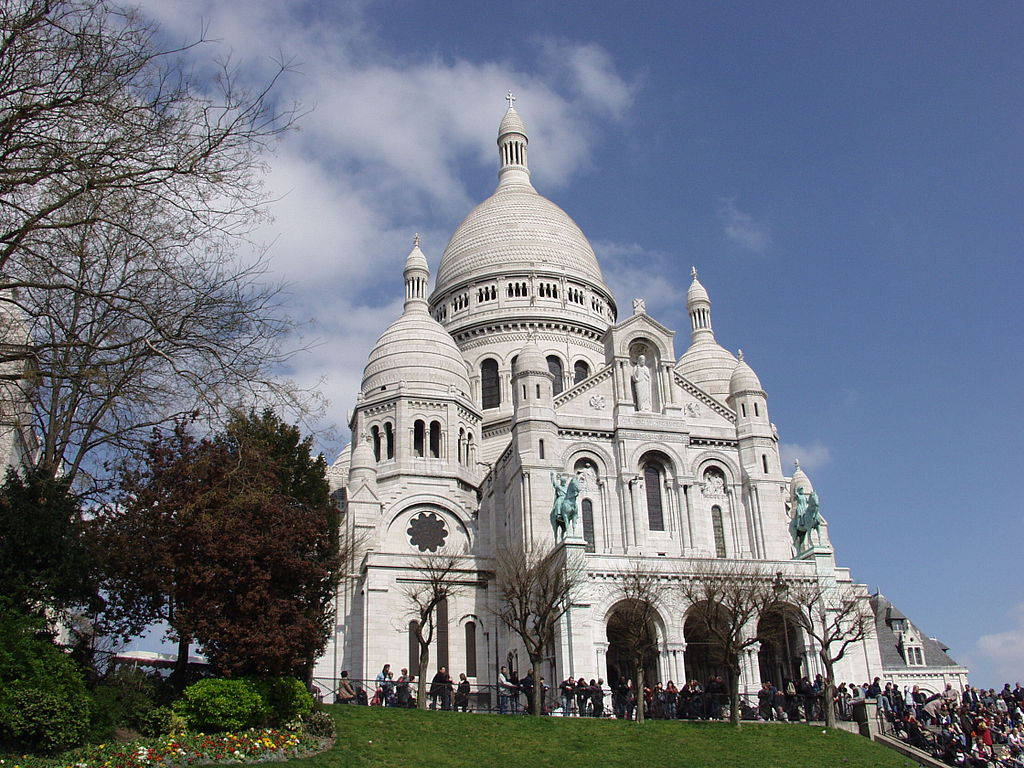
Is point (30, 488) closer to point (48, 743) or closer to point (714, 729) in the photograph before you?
point (48, 743)

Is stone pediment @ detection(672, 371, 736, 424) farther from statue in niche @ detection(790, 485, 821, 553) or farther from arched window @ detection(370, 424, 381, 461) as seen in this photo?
arched window @ detection(370, 424, 381, 461)

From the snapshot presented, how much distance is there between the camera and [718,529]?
4659 centimetres

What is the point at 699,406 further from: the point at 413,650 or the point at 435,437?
the point at 413,650

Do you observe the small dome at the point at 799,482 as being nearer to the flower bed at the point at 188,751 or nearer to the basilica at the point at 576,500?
the basilica at the point at 576,500

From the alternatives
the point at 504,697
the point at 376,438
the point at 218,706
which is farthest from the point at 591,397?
the point at 218,706

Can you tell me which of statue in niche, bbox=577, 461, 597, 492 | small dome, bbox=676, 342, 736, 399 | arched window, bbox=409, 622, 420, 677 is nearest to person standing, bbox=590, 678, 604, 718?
arched window, bbox=409, 622, 420, 677

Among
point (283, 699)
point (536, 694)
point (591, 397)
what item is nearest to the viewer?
point (283, 699)

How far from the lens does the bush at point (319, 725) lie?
78.3 ft

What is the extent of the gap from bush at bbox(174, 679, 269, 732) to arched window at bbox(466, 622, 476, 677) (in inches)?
911

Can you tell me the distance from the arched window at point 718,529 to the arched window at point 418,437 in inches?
637

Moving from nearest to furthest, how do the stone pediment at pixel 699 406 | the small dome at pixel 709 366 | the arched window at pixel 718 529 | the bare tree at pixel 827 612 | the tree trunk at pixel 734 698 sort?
the tree trunk at pixel 734 698
the bare tree at pixel 827 612
the arched window at pixel 718 529
the stone pediment at pixel 699 406
the small dome at pixel 709 366

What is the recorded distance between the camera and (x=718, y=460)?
47.7 meters

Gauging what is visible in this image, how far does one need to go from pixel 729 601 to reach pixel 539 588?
7.17 meters

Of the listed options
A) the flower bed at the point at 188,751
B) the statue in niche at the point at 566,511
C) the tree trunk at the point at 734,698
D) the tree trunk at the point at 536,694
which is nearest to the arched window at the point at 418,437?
the statue in niche at the point at 566,511
